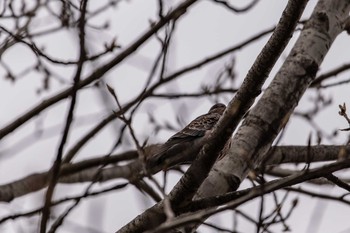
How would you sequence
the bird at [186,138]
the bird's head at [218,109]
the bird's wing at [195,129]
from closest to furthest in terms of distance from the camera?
the bird at [186,138] → the bird's wing at [195,129] → the bird's head at [218,109]

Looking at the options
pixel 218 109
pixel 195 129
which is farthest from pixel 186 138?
pixel 218 109

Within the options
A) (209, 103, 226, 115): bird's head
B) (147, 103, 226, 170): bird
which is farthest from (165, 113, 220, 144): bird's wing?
(209, 103, 226, 115): bird's head

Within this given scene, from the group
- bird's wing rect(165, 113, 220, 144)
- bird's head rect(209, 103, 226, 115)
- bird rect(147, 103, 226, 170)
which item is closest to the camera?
bird rect(147, 103, 226, 170)

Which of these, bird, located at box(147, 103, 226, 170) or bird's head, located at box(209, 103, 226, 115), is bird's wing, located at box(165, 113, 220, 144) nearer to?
bird, located at box(147, 103, 226, 170)

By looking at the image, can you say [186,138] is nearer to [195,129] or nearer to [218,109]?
[195,129]

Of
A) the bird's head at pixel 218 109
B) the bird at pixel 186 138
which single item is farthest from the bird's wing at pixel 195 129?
the bird's head at pixel 218 109

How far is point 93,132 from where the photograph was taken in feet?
16.5

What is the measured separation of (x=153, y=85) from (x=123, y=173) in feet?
4.39

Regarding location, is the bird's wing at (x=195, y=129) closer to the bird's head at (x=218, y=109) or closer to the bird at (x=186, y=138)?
the bird at (x=186, y=138)

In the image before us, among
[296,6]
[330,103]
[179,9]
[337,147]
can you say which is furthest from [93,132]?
[330,103]

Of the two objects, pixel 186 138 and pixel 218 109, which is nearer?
pixel 186 138

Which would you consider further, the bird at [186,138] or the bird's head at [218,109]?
the bird's head at [218,109]

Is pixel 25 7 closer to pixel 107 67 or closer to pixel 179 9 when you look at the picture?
pixel 107 67

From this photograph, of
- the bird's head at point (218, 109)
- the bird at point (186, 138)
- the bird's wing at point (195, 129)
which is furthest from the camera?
the bird's head at point (218, 109)
